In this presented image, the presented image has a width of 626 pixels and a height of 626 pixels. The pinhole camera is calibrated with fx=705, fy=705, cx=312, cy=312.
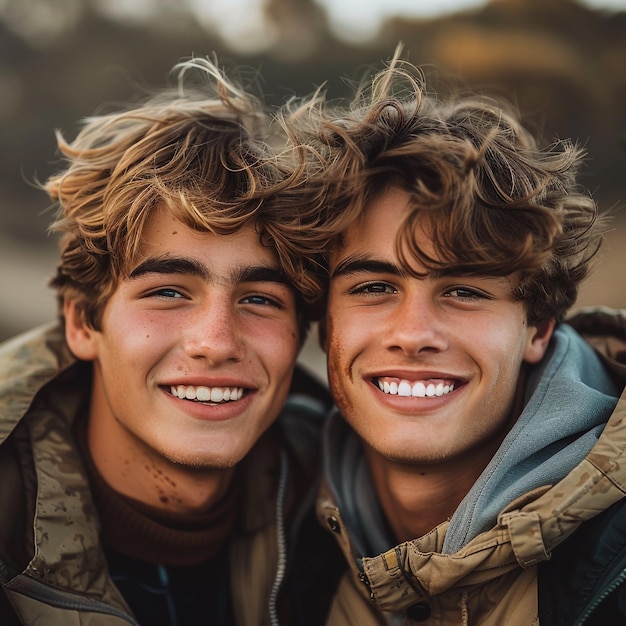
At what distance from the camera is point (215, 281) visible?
262 cm

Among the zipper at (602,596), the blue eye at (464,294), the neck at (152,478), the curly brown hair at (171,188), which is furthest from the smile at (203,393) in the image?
the zipper at (602,596)

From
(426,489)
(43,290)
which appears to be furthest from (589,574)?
(43,290)

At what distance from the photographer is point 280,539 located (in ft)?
9.45

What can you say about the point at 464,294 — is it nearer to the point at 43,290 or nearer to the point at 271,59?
the point at 43,290

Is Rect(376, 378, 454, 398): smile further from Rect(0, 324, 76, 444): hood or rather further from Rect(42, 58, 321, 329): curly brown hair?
Rect(0, 324, 76, 444): hood

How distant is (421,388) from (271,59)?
1590 centimetres

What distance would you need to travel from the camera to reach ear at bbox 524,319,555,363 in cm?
272

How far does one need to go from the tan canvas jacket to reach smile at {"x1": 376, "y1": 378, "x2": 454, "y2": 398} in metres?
0.45

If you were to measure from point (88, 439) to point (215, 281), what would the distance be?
3.08 ft

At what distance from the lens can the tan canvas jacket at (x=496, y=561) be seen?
7.06 feet

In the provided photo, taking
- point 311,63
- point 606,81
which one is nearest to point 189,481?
point 606,81

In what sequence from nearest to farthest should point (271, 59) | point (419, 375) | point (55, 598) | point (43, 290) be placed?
1. point (55, 598)
2. point (419, 375)
3. point (43, 290)
4. point (271, 59)

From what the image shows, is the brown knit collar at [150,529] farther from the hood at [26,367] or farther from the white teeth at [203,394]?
the white teeth at [203,394]

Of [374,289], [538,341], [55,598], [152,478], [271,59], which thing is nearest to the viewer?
[55,598]
